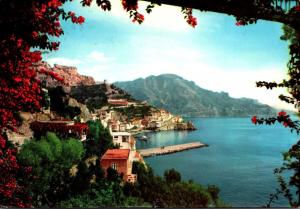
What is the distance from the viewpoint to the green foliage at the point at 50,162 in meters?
12.3

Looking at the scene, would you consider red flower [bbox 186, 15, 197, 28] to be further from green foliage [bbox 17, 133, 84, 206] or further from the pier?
the pier

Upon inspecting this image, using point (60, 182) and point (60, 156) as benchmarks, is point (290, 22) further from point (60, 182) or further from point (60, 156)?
point (60, 156)

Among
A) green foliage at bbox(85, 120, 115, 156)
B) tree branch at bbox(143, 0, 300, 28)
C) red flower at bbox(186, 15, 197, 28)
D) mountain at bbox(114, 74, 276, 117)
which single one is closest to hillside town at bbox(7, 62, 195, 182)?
green foliage at bbox(85, 120, 115, 156)

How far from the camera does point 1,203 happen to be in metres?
3.91

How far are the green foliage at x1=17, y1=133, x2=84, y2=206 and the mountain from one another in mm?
66195

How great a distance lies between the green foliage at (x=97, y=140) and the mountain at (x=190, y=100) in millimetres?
62719

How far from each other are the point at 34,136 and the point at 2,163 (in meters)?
9.87

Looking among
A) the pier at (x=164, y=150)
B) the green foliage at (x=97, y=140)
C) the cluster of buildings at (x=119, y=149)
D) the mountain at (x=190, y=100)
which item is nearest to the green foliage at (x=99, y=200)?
the cluster of buildings at (x=119, y=149)

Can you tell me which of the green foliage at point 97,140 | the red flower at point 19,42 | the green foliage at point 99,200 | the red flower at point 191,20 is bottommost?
the green foliage at point 99,200

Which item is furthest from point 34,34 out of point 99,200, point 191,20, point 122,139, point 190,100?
point 190,100

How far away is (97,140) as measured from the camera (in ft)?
60.2

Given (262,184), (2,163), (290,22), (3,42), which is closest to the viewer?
(290,22)

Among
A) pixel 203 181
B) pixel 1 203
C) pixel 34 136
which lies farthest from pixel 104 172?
pixel 203 181

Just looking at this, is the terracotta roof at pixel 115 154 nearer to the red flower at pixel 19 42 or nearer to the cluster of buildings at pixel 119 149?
the cluster of buildings at pixel 119 149
